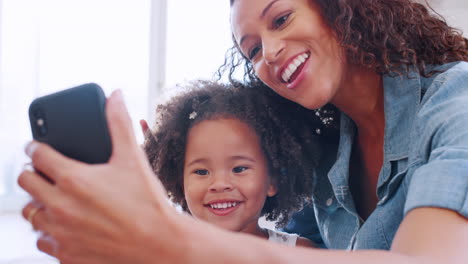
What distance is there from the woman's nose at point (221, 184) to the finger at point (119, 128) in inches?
21.2

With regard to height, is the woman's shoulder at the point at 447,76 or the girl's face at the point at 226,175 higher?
the woman's shoulder at the point at 447,76

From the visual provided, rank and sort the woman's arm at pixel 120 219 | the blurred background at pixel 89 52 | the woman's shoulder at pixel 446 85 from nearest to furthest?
the woman's arm at pixel 120 219 < the woman's shoulder at pixel 446 85 < the blurred background at pixel 89 52

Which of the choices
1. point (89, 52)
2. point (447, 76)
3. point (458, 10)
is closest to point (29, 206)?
point (447, 76)

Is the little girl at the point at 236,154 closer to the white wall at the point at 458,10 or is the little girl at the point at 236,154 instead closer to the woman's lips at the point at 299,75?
the woman's lips at the point at 299,75

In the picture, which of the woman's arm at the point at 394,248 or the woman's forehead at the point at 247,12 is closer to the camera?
the woman's arm at the point at 394,248

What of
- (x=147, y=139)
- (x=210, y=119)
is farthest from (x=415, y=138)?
(x=147, y=139)

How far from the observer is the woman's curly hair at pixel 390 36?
0.87m

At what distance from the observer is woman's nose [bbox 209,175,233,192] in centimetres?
94

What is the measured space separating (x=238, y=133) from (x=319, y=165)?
7.8 inches

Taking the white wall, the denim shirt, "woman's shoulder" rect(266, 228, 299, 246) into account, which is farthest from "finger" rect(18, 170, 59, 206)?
the white wall

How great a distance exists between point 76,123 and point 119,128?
0.30 feet

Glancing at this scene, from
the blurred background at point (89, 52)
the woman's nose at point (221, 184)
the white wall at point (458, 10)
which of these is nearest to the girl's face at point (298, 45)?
the woman's nose at point (221, 184)

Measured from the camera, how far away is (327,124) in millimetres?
1075

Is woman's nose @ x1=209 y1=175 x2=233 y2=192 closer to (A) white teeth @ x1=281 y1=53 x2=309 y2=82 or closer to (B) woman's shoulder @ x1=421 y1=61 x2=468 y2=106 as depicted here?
(A) white teeth @ x1=281 y1=53 x2=309 y2=82
